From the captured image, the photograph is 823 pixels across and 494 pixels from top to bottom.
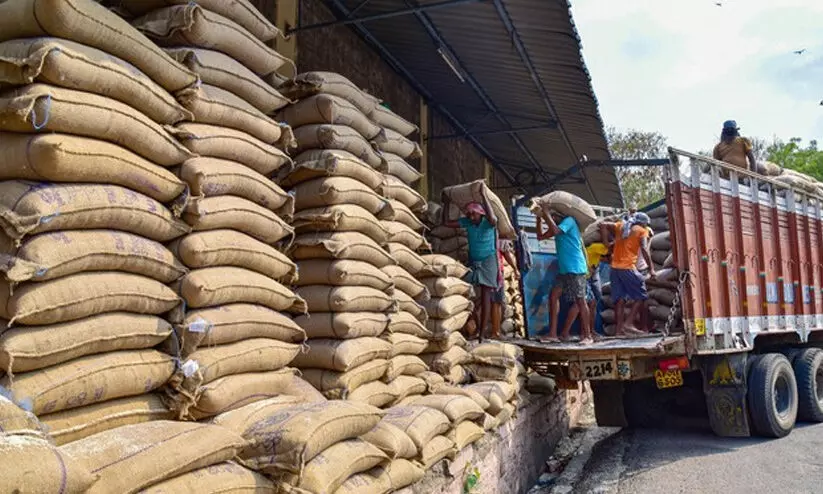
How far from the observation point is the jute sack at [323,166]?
3988mm

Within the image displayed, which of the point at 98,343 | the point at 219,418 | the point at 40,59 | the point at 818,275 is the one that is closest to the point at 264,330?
the point at 219,418

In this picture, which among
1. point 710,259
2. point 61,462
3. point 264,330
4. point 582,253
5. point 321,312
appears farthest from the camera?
point 582,253

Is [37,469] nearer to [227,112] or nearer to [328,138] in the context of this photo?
[227,112]

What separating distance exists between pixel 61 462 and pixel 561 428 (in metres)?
6.49

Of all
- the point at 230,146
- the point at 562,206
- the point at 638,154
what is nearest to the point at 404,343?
the point at 230,146

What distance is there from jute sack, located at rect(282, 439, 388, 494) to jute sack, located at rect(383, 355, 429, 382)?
109cm

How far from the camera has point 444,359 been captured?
205 inches

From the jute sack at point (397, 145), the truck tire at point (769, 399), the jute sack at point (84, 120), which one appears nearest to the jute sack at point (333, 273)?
the jute sack at point (397, 145)

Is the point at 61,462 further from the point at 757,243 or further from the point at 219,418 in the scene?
the point at 757,243

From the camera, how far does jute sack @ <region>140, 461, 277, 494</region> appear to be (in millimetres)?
2039

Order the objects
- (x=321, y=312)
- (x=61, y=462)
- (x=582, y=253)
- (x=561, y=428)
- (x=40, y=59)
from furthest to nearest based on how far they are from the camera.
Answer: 1. (x=561, y=428)
2. (x=582, y=253)
3. (x=321, y=312)
4. (x=40, y=59)
5. (x=61, y=462)

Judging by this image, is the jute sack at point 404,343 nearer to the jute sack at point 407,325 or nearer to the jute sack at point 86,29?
the jute sack at point 407,325

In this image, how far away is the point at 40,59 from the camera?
7.12 ft

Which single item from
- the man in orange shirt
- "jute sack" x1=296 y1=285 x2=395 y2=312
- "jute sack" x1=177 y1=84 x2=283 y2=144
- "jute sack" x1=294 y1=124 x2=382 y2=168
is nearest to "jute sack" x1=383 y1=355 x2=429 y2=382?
"jute sack" x1=296 y1=285 x2=395 y2=312
